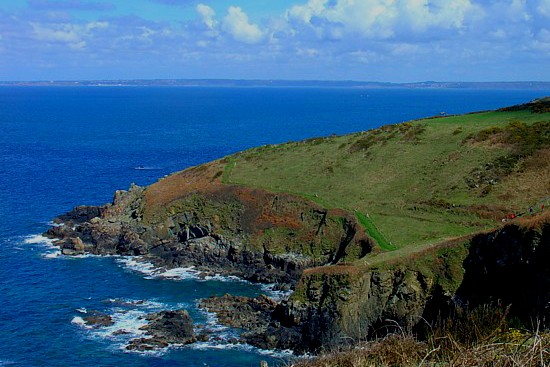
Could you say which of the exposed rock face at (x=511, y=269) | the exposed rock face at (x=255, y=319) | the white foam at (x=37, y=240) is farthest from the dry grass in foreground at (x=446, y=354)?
the white foam at (x=37, y=240)

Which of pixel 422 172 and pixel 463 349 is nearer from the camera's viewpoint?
pixel 463 349

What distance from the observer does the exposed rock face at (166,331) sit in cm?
4866

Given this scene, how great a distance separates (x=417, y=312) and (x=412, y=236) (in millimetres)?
11845

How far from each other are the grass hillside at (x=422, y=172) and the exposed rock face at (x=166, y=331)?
61.3 feet

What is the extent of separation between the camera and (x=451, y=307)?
46.4 metres

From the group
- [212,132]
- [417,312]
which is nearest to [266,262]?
[417,312]

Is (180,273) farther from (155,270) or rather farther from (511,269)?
(511,269)

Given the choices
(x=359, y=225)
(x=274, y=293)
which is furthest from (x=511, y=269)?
(x=274, y=293)

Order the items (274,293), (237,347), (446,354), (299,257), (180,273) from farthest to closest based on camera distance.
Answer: (180,273) < (299,257) < (274,293) < (237,347) < (446,354)

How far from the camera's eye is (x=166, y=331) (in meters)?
50.6

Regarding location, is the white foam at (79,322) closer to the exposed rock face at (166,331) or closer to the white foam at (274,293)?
the exposed rock face at (166,331)

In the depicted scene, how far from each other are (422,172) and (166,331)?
38.9m

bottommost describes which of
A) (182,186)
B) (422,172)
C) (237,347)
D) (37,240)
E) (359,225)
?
(37,240)

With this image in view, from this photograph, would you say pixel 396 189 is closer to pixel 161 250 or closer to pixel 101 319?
pixel 161 250
